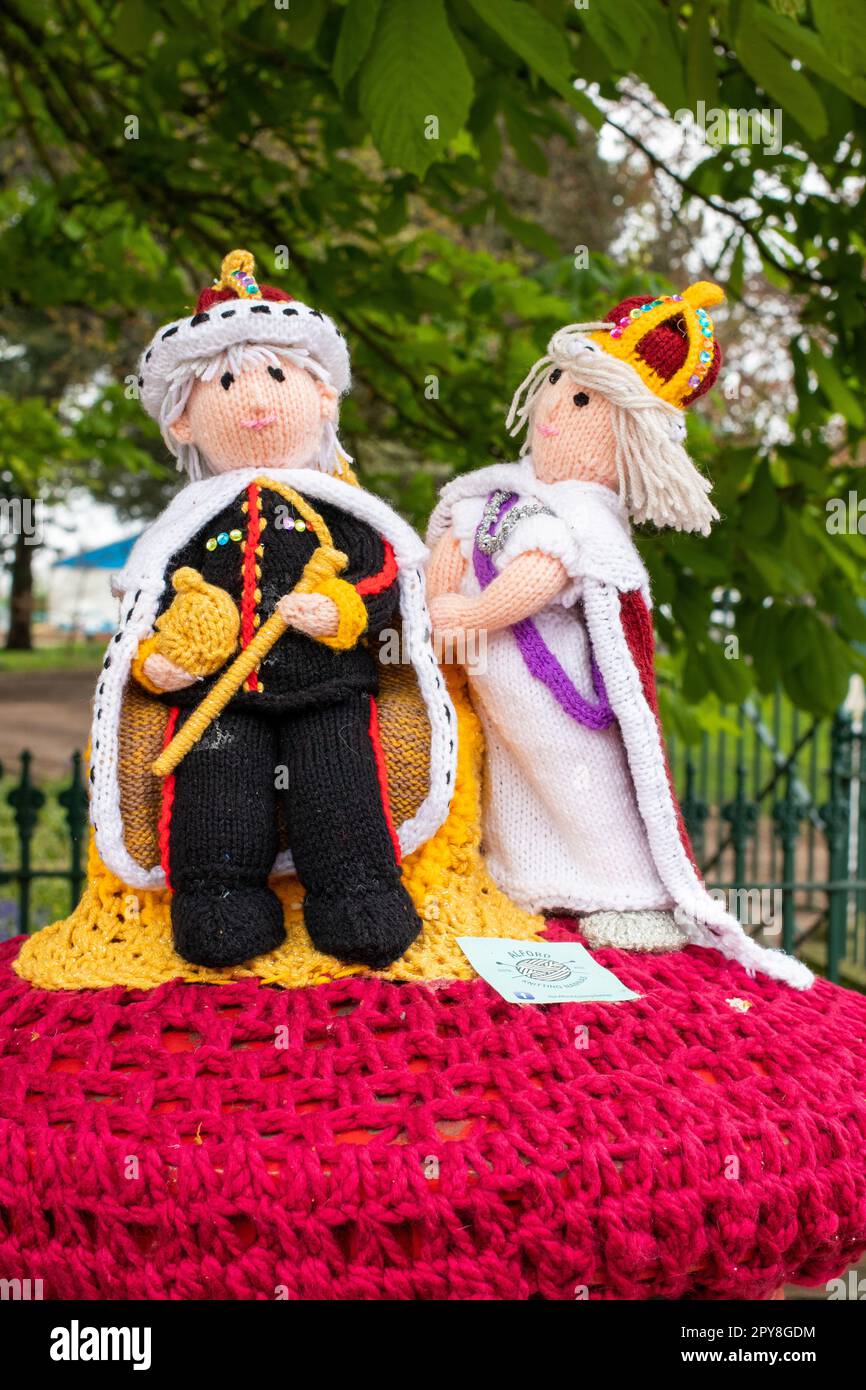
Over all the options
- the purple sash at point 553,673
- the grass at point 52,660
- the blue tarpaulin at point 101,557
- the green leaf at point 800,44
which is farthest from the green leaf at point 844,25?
the grass at point 52,660

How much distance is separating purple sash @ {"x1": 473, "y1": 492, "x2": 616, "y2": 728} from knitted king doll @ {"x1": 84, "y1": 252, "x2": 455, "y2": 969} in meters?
0.08

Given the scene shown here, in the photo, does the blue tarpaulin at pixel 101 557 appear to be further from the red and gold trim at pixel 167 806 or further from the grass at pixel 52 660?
the red and gold trim at pixel 167 806

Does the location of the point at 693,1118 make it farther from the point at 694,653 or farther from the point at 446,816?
the point at 694,653

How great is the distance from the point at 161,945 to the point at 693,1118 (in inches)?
18.9

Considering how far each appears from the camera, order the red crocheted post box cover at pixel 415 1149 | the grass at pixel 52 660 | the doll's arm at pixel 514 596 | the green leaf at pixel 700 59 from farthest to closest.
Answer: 1. the grass at pixel 52 660
2. the green leaf at pixel 700 59
3. the doll's arm at pixel 514 596
4. the red crocheted post box cover at pixel 415 1149

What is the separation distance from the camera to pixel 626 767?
1.08 meters

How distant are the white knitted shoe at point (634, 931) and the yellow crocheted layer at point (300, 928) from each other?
2.2 inches

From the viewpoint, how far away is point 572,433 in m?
1.10

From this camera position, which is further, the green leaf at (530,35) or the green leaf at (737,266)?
the green leaf at (737,266)

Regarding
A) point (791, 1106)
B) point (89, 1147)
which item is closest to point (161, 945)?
point (89, 1147)

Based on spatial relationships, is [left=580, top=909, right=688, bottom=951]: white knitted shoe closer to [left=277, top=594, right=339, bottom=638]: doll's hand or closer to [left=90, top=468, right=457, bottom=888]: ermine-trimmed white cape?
[left=90, top=468, right=457, bottom=888]: ermine-trimmed white cape

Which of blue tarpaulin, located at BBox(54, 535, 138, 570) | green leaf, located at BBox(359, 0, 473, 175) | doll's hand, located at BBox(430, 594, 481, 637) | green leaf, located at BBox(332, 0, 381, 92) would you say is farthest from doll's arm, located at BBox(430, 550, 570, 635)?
blue tarpaulin, located at BBox(54, 535, 138, 570)

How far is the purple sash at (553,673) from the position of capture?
3.48ft

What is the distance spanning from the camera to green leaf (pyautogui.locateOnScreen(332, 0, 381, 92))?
3.27ft
